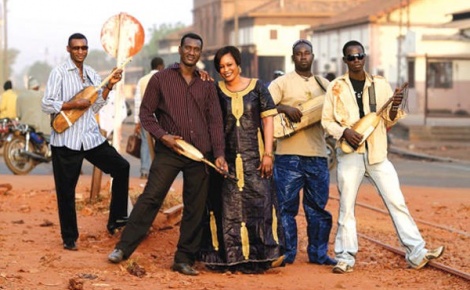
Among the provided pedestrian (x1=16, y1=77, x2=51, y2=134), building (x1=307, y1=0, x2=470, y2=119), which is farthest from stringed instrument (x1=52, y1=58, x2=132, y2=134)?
building (x1=307, y1=0, x2=470, y2=119)

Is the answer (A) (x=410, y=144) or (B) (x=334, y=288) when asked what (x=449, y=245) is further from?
(A) (x=410, y=144)

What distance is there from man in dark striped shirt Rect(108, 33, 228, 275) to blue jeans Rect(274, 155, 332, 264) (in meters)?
0.85

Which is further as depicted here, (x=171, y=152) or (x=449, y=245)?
(x=449, y=245)

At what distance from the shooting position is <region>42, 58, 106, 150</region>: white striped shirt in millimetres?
10289

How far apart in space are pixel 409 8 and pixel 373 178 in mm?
52133

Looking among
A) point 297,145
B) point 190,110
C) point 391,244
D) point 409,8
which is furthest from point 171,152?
point 409,8

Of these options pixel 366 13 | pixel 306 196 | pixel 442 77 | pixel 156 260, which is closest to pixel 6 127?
pixel 156 260

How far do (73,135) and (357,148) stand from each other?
247 centimetres

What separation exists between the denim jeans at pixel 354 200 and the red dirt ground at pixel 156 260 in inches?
8.3

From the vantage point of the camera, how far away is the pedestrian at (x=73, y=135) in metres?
10.3

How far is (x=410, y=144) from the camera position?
33875 millimetres

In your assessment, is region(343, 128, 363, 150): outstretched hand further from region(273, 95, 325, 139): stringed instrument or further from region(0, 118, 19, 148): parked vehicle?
region(0, 118, 19, 148): parked vehicle

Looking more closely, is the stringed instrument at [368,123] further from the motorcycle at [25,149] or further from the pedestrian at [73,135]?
the motorcycle at [25,149]

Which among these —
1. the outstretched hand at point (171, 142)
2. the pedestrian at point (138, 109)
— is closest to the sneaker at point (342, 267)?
the outstretched hand at point (171, 142)
